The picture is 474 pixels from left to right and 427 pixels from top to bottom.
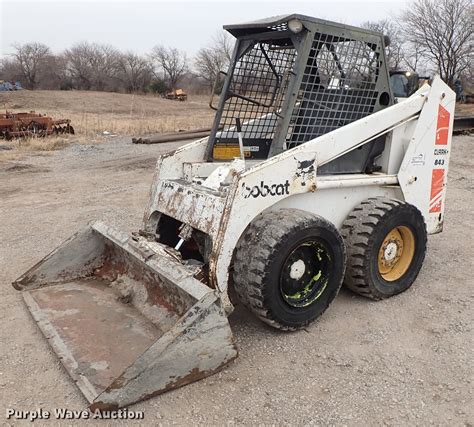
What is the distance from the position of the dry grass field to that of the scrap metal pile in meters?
0.51

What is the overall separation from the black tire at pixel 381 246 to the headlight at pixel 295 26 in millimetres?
1430

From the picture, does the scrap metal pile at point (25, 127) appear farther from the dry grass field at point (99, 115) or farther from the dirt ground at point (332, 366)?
the dirt ground at point (332, 366)

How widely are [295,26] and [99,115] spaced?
983 inches

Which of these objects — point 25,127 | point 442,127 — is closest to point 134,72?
point 25,127

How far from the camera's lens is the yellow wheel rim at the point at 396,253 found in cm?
393

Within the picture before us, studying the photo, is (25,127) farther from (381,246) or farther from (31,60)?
(31,60)

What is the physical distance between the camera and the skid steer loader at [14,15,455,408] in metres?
2.96

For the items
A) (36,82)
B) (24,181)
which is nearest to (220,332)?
(24,181)

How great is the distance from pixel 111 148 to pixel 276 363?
1069cm

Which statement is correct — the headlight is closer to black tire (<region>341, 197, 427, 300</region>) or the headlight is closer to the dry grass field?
black tire (<region>341, 197, 427, 300</region>)

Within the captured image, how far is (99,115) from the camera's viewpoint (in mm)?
26719

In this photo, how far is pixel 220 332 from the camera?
2789 millimetres

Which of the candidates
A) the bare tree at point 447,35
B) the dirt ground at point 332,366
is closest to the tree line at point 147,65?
the bare tree at point 447,35

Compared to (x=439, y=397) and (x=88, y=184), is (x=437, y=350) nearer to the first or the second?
(x=439, y=397)
